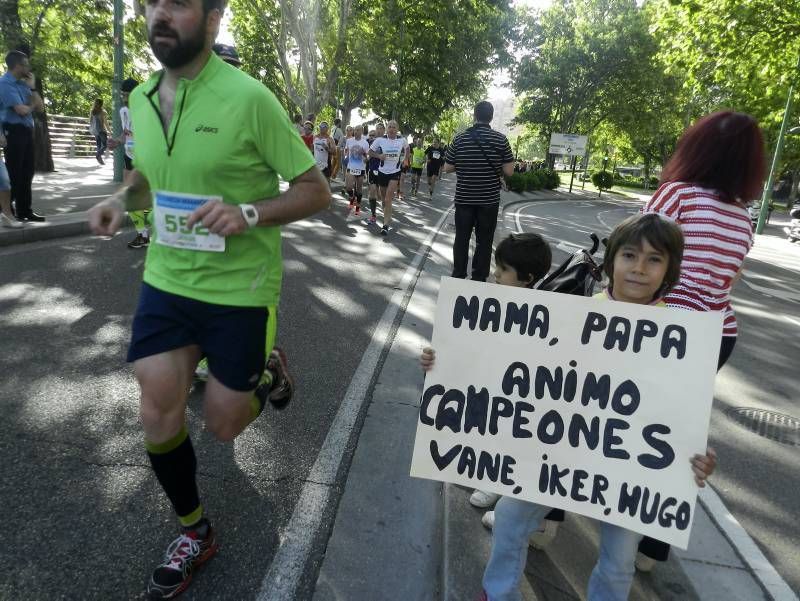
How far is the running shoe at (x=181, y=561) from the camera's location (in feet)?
6.48

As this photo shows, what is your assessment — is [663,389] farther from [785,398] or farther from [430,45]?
[430,45]

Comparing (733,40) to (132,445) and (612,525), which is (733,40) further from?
(132,445)

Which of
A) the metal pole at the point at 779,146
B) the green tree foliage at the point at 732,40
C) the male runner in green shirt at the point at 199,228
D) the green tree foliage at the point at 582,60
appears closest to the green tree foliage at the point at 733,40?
the green tree foliage at the point at 732,40

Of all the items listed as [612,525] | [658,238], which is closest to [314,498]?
[612,525]

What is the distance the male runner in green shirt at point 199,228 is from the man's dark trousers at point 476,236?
3.81 metres

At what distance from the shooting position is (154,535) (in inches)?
90.3

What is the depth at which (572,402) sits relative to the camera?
1890mm

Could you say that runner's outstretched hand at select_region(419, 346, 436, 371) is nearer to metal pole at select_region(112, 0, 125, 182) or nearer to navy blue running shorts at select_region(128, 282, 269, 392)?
navy blue running shorts at select_region(128, 282, 269, 392)

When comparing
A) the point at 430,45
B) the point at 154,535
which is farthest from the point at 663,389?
the point at 430,45

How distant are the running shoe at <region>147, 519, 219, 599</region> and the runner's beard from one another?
1653 millimetres

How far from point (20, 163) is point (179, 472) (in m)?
7.19

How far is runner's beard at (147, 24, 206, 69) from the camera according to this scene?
75.3 inches

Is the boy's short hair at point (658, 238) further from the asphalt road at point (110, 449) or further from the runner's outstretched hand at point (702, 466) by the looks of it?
the asphalt road at point (110, 449)

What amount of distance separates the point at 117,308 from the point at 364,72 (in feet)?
61.8
